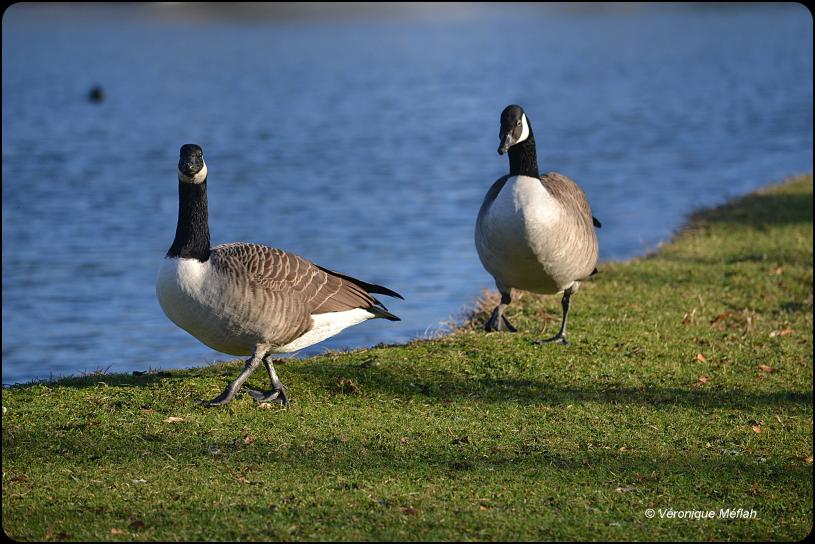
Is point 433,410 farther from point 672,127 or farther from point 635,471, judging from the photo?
point 672,127

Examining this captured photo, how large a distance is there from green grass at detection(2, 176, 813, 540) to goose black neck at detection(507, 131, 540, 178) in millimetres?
1538

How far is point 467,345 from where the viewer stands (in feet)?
29.4

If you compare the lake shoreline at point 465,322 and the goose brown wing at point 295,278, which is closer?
the goose brown wing at point 295,278

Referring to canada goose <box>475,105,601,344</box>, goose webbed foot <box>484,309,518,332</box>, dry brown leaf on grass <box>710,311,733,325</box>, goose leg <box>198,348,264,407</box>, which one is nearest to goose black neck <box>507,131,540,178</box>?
canada goose <box>475,105,601,344</box>

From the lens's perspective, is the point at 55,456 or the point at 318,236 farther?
the point at 318,236

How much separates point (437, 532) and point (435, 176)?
76.5ft

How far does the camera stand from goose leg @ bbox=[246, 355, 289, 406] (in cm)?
733

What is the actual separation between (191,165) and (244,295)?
1.04m

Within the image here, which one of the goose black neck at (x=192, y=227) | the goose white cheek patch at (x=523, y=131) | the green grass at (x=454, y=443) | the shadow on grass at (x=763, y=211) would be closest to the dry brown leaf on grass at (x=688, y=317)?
the green grass at (x=454, y=443)

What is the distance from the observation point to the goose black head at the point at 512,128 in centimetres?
877

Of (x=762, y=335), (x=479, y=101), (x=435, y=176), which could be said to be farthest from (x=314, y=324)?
(x=479, y=101)

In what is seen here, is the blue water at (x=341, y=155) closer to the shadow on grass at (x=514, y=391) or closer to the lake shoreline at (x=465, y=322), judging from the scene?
the lake shoreline at (x=465, y=322)

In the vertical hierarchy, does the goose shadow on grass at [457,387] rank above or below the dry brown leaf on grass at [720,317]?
above

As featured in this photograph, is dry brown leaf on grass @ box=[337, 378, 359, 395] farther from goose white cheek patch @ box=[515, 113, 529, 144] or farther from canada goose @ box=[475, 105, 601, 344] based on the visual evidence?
goose white cheek patch @ box=[515, 113, 529, 144]
